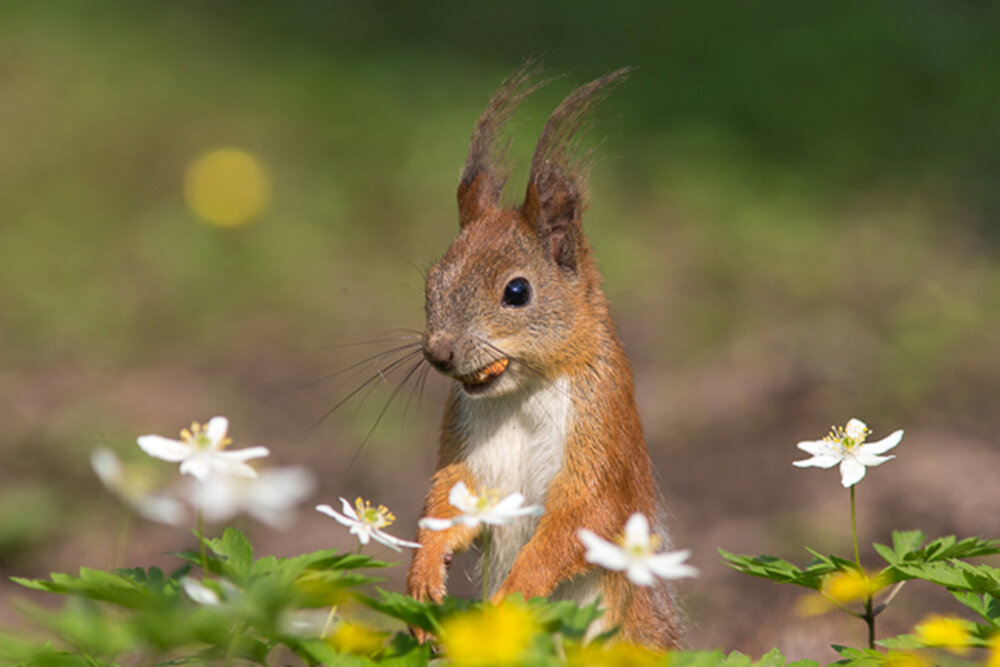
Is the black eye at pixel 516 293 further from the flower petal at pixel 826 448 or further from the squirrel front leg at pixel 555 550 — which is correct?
the flower petal at pixel 826 448

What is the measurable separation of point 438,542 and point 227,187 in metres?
4.57

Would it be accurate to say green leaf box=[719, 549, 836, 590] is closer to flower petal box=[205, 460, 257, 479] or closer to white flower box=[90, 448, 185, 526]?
flower petal box=[205, 460, 257, 479]

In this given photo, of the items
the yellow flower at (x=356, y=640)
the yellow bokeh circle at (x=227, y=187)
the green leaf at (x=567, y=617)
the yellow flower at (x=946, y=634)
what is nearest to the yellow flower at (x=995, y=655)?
the yellow flower at (x=946, y=634)

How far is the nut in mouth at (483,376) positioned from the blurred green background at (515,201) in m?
0.77

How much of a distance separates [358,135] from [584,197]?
179 inches

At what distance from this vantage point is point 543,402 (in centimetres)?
250

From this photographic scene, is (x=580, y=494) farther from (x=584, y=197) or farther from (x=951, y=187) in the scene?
(x=951, y=187)

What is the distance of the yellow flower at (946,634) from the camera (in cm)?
170

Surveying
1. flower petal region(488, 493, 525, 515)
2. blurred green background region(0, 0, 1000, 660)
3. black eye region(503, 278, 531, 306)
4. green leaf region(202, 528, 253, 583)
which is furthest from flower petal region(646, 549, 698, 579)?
blurred green background region(0, 0, 1000, 660)

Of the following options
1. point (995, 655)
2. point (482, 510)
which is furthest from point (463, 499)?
point (995, 655)

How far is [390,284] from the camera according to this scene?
6270mm

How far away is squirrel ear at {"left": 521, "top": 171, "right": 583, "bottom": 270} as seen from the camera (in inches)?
105

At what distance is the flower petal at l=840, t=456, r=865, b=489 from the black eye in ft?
2.77

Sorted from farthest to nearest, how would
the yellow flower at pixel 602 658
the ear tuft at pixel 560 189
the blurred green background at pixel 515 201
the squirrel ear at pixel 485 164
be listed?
the blurred green background at pixel 515 201 < the squirrel ear at pixel 485 164 < the ear tuft at pixel 560 189 < the yellow flower at pixel 602 658
